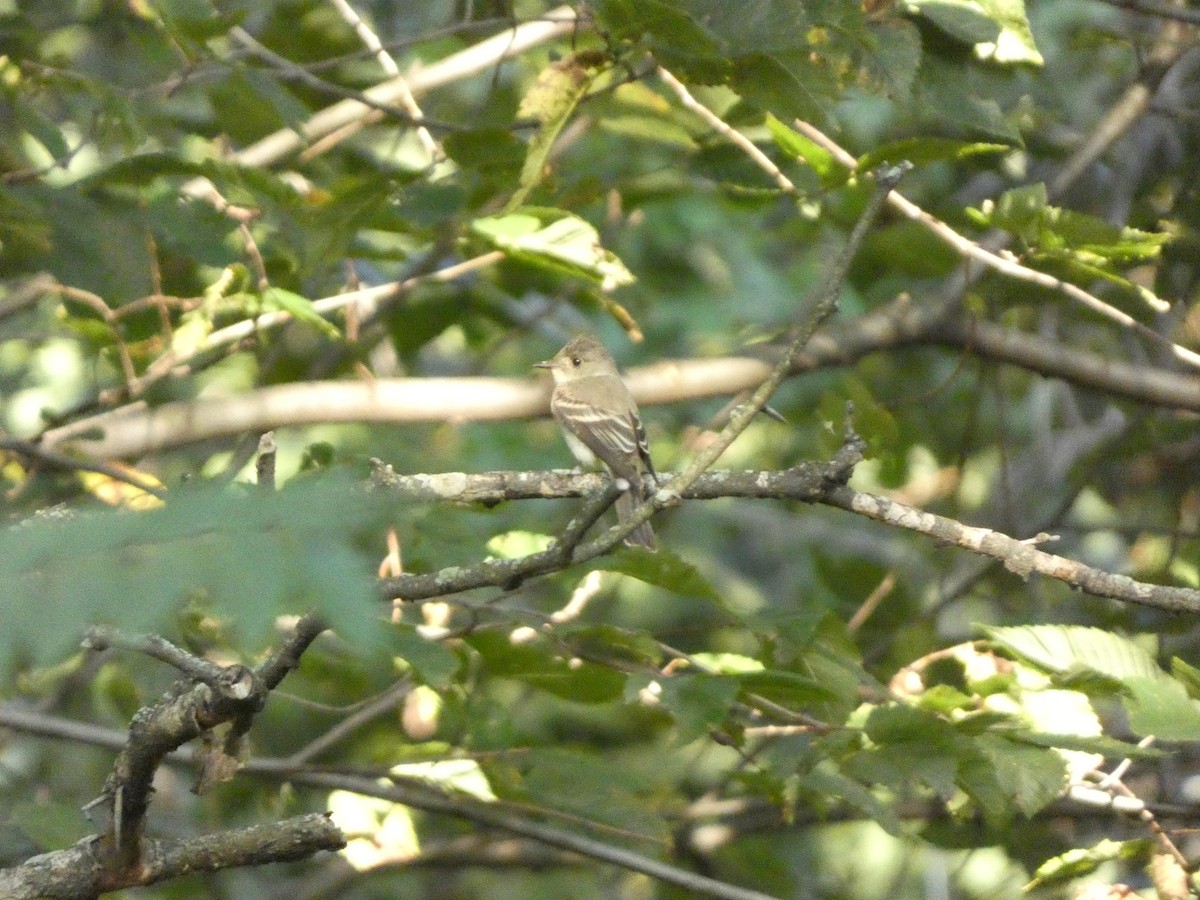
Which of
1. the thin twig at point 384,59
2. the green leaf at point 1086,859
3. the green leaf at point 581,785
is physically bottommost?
the green leaf at point 581,785

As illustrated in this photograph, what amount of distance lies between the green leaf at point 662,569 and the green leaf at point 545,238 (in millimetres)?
882

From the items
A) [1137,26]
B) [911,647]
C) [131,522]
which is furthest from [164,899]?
[1137,26]

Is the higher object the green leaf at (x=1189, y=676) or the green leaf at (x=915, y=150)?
the green leaf at (x=915, y=150)

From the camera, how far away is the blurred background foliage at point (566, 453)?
2.81 metres

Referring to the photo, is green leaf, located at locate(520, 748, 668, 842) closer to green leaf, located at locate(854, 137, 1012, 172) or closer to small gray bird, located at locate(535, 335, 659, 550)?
small gray bird, located at locate(535, 335, 659, 550)

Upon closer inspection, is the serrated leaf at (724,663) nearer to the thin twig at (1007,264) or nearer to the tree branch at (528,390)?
the tree branch at (528,390)

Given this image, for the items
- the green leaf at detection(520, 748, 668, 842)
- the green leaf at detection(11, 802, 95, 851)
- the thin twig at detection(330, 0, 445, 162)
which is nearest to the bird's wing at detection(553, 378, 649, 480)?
the thin twig at detection(330, 0, 445, 162)

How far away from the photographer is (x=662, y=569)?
3.01m

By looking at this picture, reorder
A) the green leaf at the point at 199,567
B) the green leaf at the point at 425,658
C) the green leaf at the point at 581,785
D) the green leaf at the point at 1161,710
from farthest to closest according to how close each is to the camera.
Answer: the green leaf at the point at 581,785, the green leaf at the point at 425,658, the green leaf at the point at 1161,710, the green leaf at the point at 199,567

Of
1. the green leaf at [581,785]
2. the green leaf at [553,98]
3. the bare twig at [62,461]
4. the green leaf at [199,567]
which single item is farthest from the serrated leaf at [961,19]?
the green leaf at [199,567]

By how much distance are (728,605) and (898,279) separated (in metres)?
3.19

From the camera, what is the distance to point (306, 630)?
2.15 m

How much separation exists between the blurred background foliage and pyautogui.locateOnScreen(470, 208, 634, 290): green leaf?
Answer: 12mm

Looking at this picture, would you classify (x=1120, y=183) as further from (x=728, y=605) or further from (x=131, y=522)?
(x=131, y=522)
